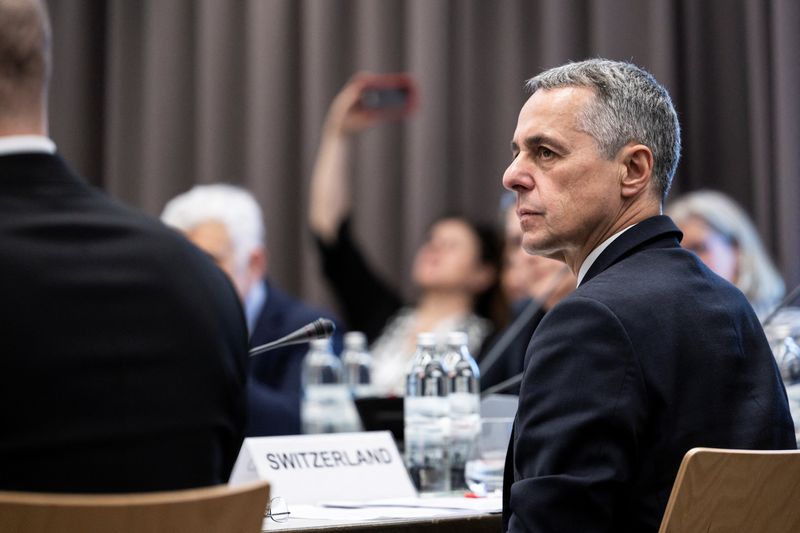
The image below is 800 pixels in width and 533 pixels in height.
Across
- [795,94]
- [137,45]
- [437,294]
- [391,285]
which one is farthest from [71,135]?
[795,94]

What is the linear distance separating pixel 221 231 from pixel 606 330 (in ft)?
7.36

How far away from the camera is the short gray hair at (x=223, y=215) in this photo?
3.38 m

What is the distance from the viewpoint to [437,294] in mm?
3992

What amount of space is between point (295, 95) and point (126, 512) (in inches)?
154

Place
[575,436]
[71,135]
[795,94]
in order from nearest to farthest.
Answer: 1. [575,436]
2. [795,94]
3. [71,135]

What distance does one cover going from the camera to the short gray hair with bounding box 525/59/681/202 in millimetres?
1568

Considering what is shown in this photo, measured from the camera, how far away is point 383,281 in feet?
13.8

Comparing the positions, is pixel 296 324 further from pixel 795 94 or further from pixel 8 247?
pixel 8 247

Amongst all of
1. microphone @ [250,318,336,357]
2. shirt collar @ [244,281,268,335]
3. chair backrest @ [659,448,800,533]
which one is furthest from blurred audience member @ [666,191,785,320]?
chair backrest @ [659,448,800,533]

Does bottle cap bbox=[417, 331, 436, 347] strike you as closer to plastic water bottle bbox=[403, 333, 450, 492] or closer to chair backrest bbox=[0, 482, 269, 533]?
plastic water bottle bbox=[403, 333, 450, 492]

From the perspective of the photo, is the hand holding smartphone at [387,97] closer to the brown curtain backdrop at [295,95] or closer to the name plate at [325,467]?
the brown curtain backdrop at [295,95]

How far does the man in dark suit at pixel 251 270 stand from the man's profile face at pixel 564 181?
1.57 m

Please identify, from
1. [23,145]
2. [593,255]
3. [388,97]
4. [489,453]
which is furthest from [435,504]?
[388,97]

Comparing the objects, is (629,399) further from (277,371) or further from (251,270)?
(251,270)
